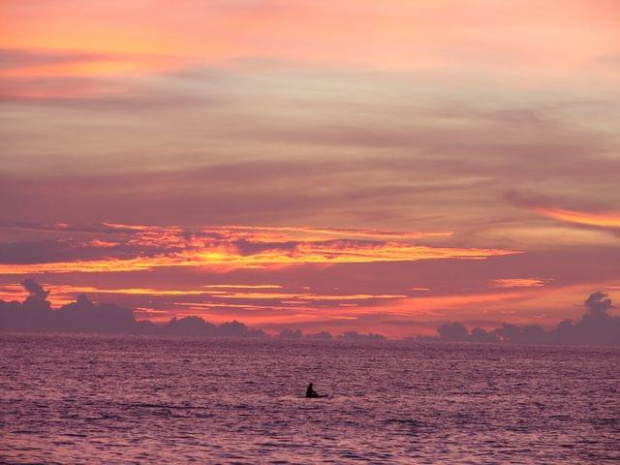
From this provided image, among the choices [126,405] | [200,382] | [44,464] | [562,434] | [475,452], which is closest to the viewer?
[44,464]

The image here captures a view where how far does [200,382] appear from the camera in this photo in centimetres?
14600

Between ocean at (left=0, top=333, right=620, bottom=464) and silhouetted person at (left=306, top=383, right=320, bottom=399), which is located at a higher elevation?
silhouetted person at (left=306, top=383, right=320, bottom=399)

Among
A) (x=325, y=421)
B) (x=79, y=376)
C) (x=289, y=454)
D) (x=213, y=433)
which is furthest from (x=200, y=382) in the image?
(x=289, y=454)

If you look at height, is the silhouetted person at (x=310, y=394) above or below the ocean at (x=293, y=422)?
above

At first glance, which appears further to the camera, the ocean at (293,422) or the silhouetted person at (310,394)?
the silhouetted person at (310,394)

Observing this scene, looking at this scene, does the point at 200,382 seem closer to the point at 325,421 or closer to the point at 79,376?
the point at 79,376

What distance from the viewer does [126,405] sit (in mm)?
103812

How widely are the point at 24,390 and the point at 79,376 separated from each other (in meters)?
31.3

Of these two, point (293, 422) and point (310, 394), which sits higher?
point (310, 394)

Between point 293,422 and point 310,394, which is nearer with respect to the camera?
point 293,422

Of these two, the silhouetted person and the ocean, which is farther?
the silhouetted person

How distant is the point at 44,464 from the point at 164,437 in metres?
14.8

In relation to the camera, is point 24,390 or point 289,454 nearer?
point 289,454

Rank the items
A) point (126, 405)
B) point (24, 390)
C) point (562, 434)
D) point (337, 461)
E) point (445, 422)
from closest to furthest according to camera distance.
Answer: point (337, 461) < point (562, 434) < point (445, 422) < point (126, 405) < point (24, 390)
